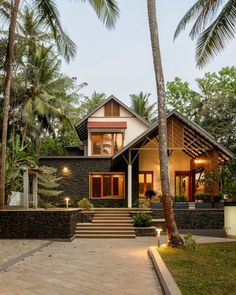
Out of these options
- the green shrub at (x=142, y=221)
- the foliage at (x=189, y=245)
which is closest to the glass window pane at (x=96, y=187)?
the green shrub at (x=142, y=221)

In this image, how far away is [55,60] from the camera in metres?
31.5

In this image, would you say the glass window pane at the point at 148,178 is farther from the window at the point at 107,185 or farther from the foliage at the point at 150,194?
the foliage at the point at 150,194

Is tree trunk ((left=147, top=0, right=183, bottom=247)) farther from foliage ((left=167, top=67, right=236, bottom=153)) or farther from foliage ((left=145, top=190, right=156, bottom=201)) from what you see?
foliage ((left=167, top=67, right=236, bottom=153))

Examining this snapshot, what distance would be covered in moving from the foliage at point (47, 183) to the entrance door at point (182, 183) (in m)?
6.79

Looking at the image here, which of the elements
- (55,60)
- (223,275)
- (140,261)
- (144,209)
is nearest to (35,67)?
(55,60)

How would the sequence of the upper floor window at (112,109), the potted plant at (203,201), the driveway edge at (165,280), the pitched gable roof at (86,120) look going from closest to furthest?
1. the driveway edge at (165,280)
2. the potted plant at (203,201)
3. the pitched gable roof at (86,120)
4. the upper floor window at (112,109)

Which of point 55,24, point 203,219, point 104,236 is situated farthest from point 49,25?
point 203,219

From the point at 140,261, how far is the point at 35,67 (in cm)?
2041

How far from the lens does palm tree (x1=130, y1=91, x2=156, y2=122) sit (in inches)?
1642

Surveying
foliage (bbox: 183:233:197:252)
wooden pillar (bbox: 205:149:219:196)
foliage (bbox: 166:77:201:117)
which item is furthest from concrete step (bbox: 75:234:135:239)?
foliage (bbox: 166:77:201:117)

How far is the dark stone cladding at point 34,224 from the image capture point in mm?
14656

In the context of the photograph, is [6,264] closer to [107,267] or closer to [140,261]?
[107,267]

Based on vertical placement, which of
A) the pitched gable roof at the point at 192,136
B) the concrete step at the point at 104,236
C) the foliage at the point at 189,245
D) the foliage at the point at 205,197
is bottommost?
the concrete step at the point at 104,236

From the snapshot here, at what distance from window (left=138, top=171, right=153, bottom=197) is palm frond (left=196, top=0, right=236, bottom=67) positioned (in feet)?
37.4
